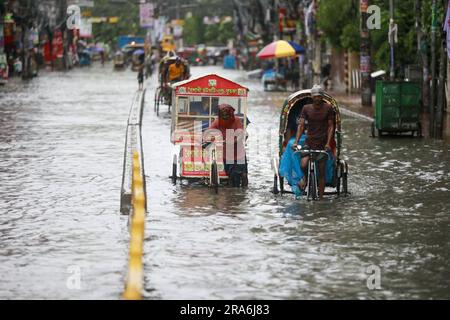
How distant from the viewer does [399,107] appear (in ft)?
85.5

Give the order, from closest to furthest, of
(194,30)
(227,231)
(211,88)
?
1. (227,231)
2. (211,88)
3. (194,30)

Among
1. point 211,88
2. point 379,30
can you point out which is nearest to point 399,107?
point 211,88

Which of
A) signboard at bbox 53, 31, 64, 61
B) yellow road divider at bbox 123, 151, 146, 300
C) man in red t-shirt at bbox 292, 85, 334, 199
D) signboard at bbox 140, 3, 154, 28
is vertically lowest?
signboard at bbox 53, 31, 64, 61

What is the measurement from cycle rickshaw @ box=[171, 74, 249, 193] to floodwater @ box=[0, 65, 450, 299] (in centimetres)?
47

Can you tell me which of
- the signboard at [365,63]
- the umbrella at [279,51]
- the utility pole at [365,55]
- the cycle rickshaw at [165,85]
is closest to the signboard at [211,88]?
the cycle rickshaw at [165,85]

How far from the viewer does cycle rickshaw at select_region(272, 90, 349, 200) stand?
15797 mm

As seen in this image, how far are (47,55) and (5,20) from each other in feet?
111

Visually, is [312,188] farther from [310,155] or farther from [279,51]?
[279,51]

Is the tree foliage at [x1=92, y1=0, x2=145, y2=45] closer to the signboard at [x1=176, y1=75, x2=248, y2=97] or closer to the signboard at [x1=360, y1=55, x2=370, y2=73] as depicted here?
the signboard at [x1=360, y1=55, x2=370, y2=73]

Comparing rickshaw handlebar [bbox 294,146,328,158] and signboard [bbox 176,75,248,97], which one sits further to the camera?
signboard [bbox 176,75,248,97]

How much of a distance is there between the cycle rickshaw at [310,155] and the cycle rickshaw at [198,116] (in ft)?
2.98

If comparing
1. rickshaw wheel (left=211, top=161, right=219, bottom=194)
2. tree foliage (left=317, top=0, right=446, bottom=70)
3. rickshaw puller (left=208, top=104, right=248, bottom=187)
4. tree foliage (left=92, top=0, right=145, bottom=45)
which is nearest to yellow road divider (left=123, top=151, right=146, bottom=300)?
rickshaw wheel (left=211, top=161, right=219, bottom=194)

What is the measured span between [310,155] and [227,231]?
8.99 ft

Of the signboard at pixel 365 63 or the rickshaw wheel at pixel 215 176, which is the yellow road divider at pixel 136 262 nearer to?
the rickshaw wheel at pixel 215 176
